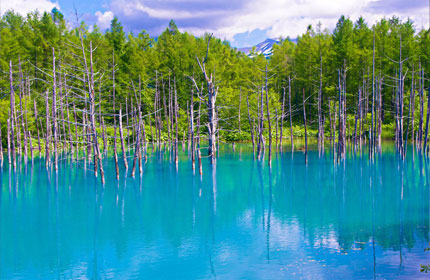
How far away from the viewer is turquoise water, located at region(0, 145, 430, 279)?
11734 millimetres

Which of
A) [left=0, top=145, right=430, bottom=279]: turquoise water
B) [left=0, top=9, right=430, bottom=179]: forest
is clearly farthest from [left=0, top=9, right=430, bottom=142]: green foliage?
[left=0, top=145, right=430, bottom=279]: turquoise water

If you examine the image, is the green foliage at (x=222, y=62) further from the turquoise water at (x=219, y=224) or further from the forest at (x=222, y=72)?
the turquoise water at (x=219, y=224)

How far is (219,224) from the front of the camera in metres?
16.3

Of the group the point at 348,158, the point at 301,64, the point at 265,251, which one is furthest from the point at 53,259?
the point at 301,64

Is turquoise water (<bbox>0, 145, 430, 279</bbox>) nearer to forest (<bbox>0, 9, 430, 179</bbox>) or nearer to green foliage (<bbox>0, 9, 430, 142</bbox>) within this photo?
forest (<bbox>0, 9, 430, 179</bbox>)

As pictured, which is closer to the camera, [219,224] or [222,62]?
[219,224]

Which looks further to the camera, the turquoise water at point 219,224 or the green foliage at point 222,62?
the green foliage at point 222,62

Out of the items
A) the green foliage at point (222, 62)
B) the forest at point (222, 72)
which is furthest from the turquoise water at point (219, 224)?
the green foliage at point (222, 62)

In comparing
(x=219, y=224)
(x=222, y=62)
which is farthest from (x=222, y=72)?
(x=219, y=224)

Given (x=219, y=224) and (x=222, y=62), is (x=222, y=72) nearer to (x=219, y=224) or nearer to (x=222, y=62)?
(x=222, y=62)

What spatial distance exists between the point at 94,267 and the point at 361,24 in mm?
62979

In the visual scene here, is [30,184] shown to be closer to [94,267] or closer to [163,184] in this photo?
[163,184]

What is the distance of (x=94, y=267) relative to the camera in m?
12.0

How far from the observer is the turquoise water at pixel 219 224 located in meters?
11.7
